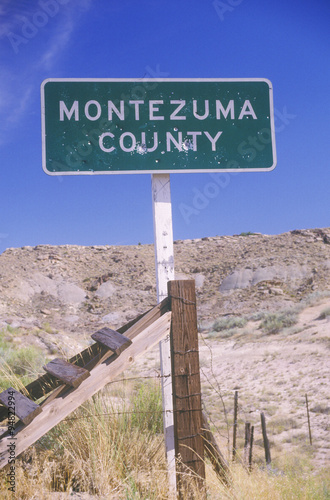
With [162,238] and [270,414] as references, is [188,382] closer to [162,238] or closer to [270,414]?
[162,238]

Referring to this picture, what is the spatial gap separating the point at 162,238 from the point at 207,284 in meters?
30.7

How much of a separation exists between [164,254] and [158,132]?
0.85 m

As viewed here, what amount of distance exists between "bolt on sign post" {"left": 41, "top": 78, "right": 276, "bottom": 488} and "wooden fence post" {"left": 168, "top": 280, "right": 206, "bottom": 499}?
271 millimetres

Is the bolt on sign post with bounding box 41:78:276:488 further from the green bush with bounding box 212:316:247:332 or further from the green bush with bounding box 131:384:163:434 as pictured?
the green bush with bounding box 212:316:247:332

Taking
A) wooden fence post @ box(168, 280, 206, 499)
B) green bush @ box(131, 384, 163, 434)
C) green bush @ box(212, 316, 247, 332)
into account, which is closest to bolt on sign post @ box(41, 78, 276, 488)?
wooden fence post @ box(168, 280, 206, 499)

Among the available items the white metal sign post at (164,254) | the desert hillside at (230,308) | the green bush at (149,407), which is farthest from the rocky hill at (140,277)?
the white metal sign post at (164,254)

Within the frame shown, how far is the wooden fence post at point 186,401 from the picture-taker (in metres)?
2.87

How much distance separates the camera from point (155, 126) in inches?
132

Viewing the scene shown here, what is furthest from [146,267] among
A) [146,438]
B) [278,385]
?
[146,438]

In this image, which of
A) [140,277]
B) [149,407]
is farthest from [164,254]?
[140,277]

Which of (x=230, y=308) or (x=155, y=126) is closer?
(x=155, y=126)

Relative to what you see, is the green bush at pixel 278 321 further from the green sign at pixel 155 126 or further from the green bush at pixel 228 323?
the green sign at pixel 155 126

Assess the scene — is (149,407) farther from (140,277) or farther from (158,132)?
(140,277)

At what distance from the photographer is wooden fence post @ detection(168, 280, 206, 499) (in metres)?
2.87
